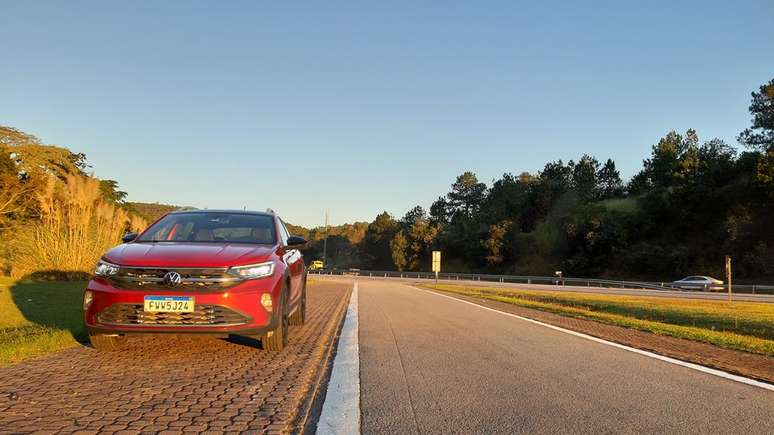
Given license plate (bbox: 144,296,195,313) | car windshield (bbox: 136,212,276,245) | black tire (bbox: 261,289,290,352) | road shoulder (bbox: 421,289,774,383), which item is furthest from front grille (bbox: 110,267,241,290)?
road shoulder (bbox: 421,289,774,383)

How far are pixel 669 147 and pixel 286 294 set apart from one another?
74.9 m

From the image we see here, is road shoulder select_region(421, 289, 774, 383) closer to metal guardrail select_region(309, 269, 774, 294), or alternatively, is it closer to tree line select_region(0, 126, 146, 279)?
tree line select_region(0, 126, 146, 279)

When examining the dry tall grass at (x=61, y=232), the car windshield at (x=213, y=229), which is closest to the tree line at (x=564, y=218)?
the dry tall grass at (x=61, y=232)

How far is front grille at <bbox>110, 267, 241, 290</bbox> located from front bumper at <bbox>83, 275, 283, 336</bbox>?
0.15ft

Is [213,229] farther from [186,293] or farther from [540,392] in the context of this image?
[540,392]

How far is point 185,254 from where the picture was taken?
232 inches

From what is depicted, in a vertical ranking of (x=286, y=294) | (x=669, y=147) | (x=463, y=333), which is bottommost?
(x=463, y=333)

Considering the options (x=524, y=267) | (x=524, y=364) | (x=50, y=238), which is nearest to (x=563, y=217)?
(x=524, y=267)

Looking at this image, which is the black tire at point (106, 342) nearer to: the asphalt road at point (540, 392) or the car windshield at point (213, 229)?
the car windshield at point (213, 229)

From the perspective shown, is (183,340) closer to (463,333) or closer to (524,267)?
(463,333)

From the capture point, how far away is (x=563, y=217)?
71.4 meters

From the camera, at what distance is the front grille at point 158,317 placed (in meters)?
5.43

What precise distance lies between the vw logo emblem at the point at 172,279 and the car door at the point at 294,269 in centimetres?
169

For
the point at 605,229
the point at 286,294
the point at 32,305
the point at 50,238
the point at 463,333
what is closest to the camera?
the point at 286,294
